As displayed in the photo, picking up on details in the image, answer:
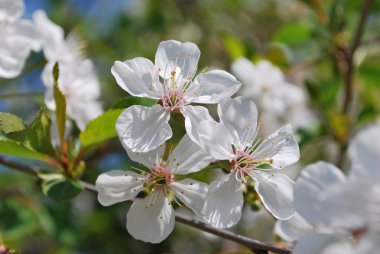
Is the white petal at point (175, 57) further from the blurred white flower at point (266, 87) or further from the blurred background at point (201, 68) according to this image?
the blurred white flower at point (266, 87)

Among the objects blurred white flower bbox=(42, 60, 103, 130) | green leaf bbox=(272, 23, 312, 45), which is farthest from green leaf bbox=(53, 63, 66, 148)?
green leaf bbox=(272, 23, 312, 45)

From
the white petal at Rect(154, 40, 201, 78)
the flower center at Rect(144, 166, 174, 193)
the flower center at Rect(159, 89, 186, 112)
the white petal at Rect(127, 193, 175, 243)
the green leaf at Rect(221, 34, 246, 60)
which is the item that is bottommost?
the green leaf at Rect(221, 34, 246, 60)

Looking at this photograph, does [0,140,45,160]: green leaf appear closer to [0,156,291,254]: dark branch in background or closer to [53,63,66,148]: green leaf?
[53,63,66,148]: green leaf

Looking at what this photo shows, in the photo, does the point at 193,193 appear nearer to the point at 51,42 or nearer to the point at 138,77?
the point at 138,77

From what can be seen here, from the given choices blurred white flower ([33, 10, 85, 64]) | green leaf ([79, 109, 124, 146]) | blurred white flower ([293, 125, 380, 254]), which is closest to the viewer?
blurred white flower ([293, 125, 380, 254])

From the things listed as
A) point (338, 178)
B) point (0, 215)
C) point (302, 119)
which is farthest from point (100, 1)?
point (338, 178)

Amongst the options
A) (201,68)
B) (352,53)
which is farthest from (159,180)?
(201,68)
